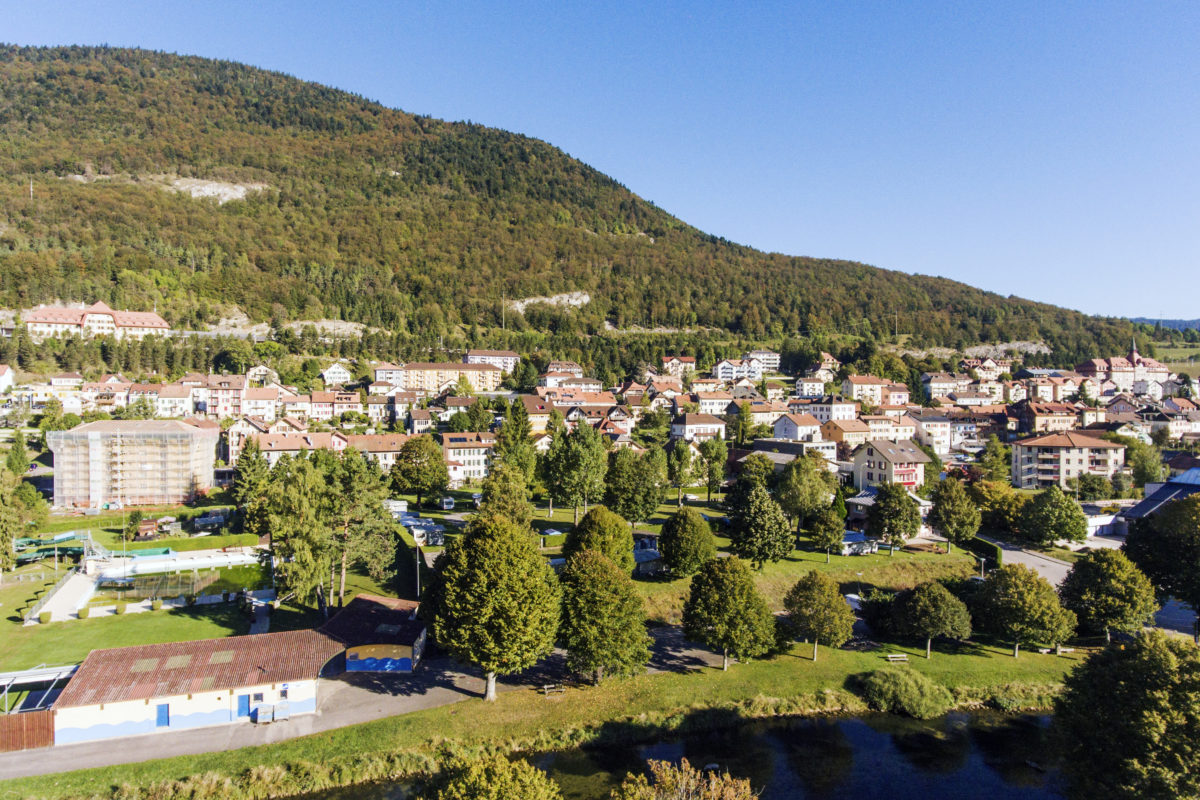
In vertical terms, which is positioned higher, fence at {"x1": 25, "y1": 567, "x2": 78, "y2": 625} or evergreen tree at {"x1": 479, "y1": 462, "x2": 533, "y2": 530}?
evergreen tree at {"x1": 479, "y1": 462, "x2": 533, "y2": 530}

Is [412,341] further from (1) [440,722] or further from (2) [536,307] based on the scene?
(1) [440,722]

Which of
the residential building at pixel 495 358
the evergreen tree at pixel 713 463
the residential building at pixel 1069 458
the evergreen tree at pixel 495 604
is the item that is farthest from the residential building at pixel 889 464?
the residential building at pixel 495 358

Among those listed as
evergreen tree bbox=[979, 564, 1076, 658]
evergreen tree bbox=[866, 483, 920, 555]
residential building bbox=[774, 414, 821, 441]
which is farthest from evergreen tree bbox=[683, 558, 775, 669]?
residential building bbox=[774, 414, 821, 441]

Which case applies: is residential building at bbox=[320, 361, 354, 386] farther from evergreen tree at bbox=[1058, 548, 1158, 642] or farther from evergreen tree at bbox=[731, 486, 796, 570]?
evergreen tree at bbox=[1058, 548, 1158, 642]

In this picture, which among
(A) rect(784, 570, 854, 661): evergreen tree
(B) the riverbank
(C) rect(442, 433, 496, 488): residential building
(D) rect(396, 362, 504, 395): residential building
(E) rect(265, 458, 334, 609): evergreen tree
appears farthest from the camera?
(D) rect(396, 362, 504, 395): residential building

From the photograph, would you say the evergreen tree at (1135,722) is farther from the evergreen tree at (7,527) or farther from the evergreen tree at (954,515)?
the evergreen tree at (7,527)

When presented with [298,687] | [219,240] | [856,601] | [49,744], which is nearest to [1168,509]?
[856,601]
